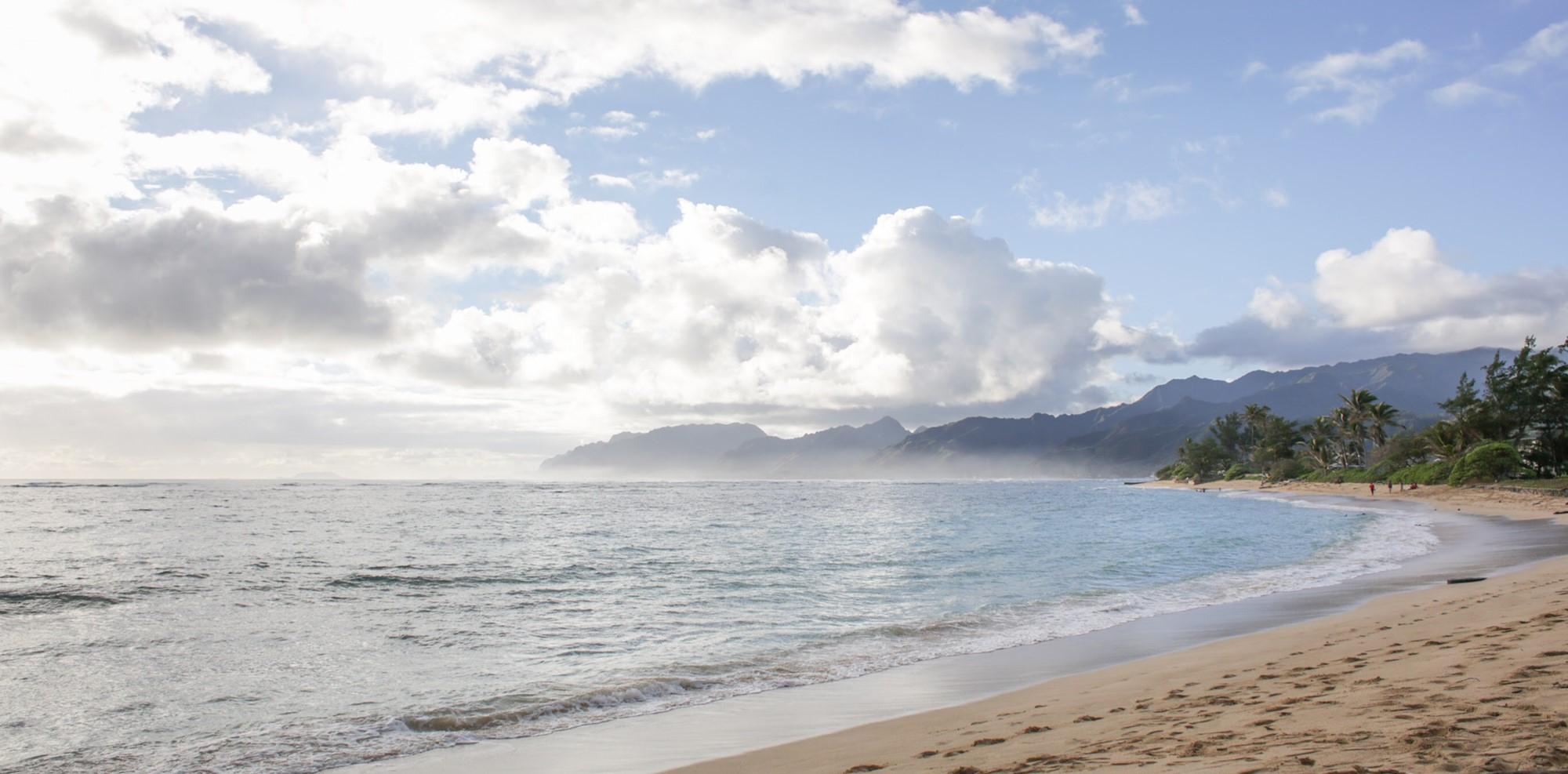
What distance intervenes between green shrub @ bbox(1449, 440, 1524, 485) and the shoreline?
7268cm

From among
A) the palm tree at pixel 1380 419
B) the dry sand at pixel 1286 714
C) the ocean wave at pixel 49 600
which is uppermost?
the palm tree at pixel 1380 419

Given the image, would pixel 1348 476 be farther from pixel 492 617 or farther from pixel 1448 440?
pixel 492 617

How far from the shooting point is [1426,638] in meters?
12.5

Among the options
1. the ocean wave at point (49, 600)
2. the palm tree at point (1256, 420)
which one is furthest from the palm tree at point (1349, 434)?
the ocean wave at point (49, 600)

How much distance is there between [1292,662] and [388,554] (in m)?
36.2

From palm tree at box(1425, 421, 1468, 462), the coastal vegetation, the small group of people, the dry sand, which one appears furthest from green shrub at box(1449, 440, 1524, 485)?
the dry sand

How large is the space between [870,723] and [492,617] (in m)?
13.2

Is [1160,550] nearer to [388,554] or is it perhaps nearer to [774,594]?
[774,594]

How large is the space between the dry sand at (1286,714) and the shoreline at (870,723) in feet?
0.22

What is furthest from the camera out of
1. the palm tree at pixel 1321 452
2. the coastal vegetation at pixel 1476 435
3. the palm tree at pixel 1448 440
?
the palm tree at pixel 1321 452

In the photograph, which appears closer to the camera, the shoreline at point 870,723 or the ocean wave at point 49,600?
the shoreline at point 870,723

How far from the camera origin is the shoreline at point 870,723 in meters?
9.05

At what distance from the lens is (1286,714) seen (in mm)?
8094

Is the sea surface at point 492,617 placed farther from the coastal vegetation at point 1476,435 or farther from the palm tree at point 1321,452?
the palm tree at point 1321,452
